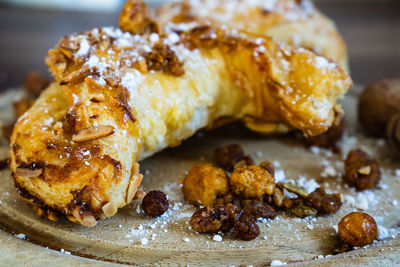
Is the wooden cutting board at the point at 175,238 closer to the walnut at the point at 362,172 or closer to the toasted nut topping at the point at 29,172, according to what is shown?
the walnut at the point at 362,172

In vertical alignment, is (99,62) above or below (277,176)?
above

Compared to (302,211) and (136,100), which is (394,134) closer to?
(302,211)

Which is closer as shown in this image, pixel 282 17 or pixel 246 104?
pixel 246 104

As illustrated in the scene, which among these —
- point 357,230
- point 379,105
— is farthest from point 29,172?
point 379,105

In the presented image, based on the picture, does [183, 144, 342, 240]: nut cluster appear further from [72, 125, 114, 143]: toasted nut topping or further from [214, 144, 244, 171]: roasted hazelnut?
[72, 125, 114, 143]: toasted nut topping

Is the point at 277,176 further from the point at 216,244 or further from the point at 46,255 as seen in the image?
the point at 46,255

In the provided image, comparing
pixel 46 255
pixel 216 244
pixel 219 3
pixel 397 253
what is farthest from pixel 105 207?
pixel 219 3

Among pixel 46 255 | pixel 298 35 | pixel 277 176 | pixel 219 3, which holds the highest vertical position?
pixel 219 3

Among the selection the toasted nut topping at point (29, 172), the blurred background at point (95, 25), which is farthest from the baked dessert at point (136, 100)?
the blurred background at point (95, 25)
